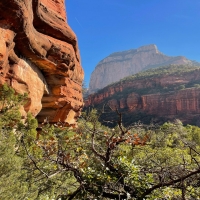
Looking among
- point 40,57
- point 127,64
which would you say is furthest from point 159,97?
point 127,64

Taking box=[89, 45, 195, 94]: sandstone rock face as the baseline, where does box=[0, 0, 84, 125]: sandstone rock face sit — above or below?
below

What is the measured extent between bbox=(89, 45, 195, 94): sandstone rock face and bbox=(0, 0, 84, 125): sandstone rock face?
150 m

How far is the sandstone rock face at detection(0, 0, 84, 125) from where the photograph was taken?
1042 centimetres

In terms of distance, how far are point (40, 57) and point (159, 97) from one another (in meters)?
58.3

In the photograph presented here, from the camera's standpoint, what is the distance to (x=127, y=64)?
184 m

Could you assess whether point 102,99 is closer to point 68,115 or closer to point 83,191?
point 68,115

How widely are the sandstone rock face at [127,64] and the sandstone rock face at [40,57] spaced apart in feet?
492

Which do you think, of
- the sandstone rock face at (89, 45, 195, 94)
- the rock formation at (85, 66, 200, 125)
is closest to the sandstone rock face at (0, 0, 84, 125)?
the rock formation at (85, 66, 200, 125)

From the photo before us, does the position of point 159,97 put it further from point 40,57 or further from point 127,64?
point 127,64

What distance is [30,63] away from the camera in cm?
1353

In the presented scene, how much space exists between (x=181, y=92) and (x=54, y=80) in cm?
5642

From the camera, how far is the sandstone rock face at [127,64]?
171462mm

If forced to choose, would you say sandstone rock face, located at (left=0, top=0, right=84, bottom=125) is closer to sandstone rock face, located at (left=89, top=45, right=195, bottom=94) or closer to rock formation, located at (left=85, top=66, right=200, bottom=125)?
rock formation, located at (left=85, top=66, right=200, bottom=125)

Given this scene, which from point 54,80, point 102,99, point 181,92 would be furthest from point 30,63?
point 102,99
